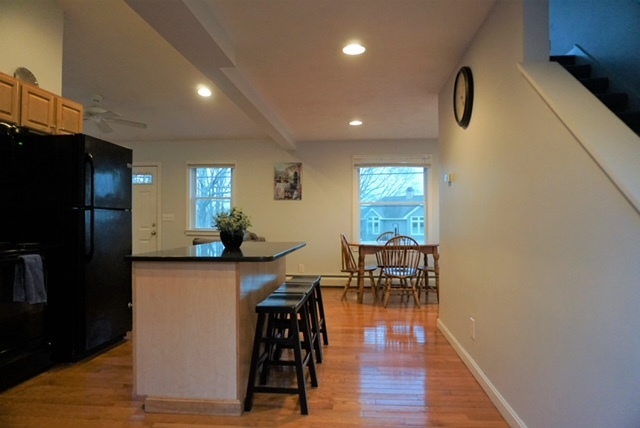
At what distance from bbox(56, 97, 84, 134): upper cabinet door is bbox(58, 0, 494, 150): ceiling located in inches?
20.8

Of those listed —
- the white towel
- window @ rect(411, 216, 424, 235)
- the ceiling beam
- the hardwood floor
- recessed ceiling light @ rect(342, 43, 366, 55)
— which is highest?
recessed ceiling light @ rect(342, 43, 366, 55)

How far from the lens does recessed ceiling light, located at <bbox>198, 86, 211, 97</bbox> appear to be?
4027 mm

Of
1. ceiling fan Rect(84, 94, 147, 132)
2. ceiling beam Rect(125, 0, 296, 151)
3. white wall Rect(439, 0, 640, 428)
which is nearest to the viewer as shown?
white wall Rect(439, 0, 640, 428)

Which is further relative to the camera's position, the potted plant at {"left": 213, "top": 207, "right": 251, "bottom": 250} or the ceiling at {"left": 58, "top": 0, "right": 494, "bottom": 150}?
the potted plant at {"left": 213, "top": 207, "right": 251, "bottom": 250}

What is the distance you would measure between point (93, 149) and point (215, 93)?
5.19 feet

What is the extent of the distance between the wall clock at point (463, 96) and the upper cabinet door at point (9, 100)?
2948 mm

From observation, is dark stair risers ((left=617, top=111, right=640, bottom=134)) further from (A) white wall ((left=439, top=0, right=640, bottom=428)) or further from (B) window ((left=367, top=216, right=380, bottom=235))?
(B) window ((left=367, top=216, right=380, bottom=235))

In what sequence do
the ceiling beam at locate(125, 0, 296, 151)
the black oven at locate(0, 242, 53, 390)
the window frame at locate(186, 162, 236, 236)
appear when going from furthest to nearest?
1. the window frame at locate(186, 162, 236, 236)
2. the black oven at locate(0, 242, 53, 390)
3. the ceiling beam at locate(125, 0, 296, 151)

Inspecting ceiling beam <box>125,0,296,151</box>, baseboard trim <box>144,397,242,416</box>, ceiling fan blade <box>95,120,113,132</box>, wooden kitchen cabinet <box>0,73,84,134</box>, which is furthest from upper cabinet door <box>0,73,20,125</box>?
baseboard trim <box>144,397,242,416</box>

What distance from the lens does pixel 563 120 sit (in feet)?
4.86

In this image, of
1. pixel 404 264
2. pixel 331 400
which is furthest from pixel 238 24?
pixel 404 264

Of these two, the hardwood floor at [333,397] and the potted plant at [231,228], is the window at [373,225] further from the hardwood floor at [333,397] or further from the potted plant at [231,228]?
the potted plant at [231,228]

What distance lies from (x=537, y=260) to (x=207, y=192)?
5.61 metres

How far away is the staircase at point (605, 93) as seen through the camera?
223cm
